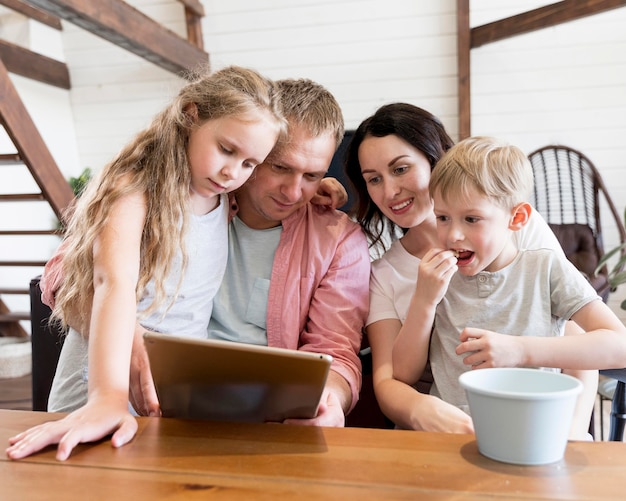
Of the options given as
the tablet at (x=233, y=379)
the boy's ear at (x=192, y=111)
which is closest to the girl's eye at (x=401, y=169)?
the boy's ear at (x=192, y=111)

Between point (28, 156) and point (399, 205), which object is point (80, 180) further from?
point (399, 205)

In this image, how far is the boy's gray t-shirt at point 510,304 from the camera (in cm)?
124

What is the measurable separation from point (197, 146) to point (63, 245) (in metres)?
0.39

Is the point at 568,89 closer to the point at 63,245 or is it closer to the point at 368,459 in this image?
the point at 63,245

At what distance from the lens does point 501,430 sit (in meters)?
0.71

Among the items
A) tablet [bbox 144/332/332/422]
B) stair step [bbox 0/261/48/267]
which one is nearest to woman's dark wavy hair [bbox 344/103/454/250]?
tablet [bbox 144/332/332/422]

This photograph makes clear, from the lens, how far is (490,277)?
4.22 feet

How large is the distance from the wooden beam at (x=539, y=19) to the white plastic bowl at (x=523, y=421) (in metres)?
3.37

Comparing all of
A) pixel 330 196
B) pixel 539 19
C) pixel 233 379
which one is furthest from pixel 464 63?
pixel 233 379

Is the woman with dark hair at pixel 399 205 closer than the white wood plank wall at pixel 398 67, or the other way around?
the woman with dark hair at pixel 399 205

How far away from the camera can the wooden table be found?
26.0 inches

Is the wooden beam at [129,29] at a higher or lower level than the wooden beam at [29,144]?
higher

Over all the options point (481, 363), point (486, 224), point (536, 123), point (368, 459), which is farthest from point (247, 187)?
point (536, 123)

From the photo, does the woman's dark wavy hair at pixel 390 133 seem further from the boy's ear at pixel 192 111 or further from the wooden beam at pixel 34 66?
the wooden beam at pixel 34 66
